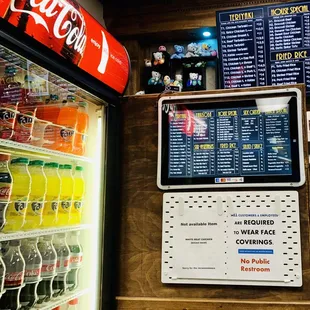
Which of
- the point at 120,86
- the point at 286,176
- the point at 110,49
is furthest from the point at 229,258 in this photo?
the point at 110,49

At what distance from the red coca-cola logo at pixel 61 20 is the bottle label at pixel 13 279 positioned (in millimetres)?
960

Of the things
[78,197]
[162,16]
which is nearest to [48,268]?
[78,197]

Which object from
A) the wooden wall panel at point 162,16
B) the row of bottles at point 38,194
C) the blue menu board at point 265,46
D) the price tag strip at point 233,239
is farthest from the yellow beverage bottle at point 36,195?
the wooden wall panel at point 162,16

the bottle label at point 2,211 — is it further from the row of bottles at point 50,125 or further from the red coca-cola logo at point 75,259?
the red coca-cola logo at point 75,259

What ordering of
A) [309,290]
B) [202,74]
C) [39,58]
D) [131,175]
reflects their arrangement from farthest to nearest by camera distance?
[202,74] < [131,175] < [309,290] < [39,58]

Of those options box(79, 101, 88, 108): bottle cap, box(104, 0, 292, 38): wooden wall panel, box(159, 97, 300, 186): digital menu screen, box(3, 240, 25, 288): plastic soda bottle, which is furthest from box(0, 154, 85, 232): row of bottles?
box(104, 0, 292, 38): wooden wall panel

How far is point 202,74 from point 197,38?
1.60 feet

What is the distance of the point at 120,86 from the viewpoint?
7.12 ft

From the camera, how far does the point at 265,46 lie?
3205mm

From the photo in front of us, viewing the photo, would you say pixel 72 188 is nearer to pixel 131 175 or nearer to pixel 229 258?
pixel 131 175

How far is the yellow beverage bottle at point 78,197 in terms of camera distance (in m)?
2.07

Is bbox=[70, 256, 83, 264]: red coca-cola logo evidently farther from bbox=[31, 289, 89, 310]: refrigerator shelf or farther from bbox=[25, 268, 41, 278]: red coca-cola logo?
bbox=[25, 268, 41, 278]: red coca-cola logo

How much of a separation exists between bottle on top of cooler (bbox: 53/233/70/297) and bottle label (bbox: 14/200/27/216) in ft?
1.36

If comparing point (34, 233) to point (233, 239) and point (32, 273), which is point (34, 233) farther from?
point (233, 239)
